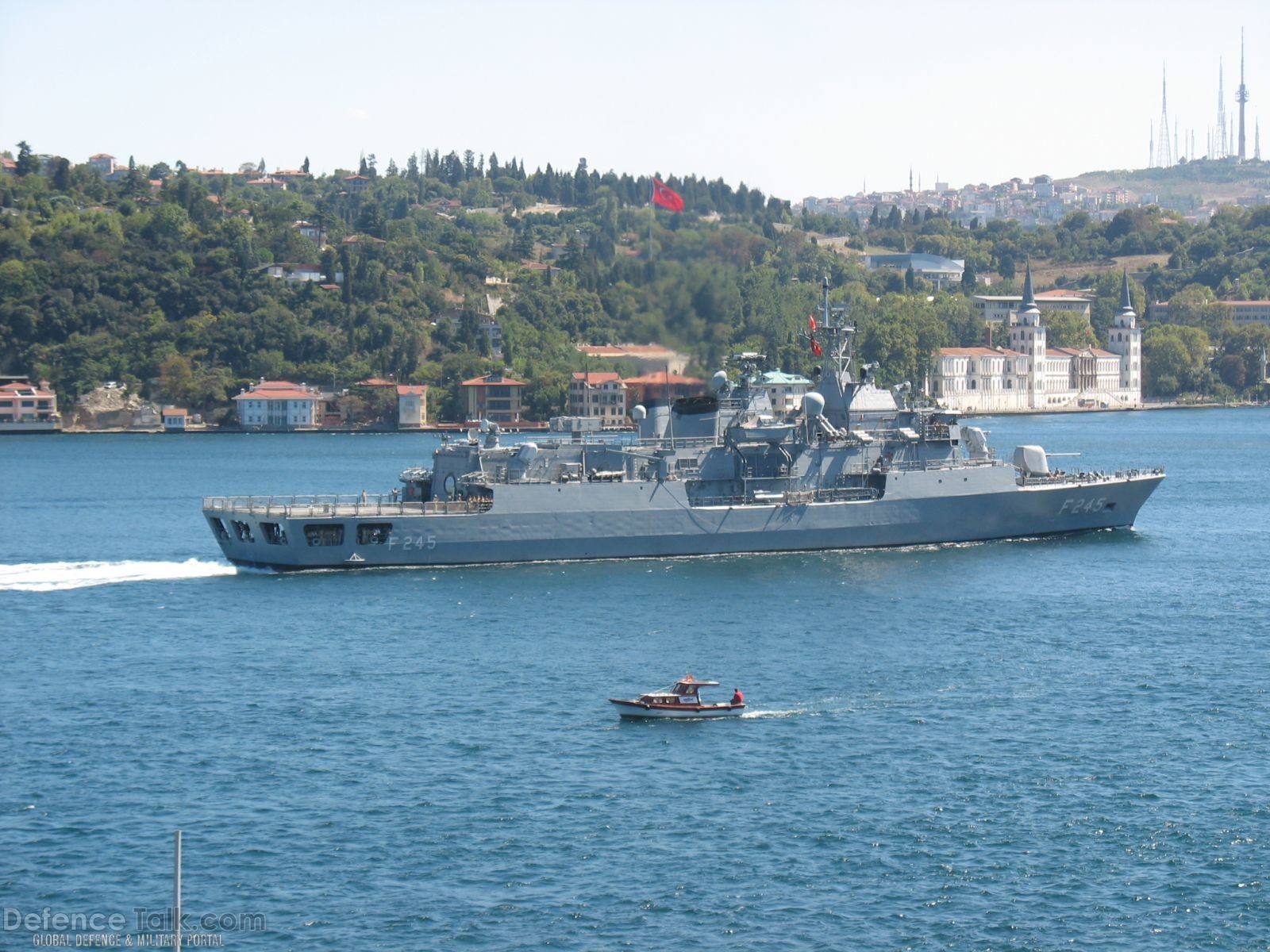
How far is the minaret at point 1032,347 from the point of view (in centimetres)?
16725

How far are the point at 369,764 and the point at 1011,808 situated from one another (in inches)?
423

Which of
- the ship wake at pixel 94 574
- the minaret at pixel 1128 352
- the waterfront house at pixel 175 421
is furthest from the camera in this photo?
the minaret at pixel 1128 352

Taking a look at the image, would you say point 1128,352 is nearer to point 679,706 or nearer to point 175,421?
point 175,421

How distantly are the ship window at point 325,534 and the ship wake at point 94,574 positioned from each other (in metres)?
2.57

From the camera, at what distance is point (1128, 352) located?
17800 centimetres

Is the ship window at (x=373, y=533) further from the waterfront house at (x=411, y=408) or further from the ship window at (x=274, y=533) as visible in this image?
the waterfront house at (x=411, y=408)

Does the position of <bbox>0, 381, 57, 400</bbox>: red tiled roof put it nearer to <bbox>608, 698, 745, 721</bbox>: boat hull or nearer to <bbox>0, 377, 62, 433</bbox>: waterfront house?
<bbox>0, 377, 62, 433</bbox>: waterfront house

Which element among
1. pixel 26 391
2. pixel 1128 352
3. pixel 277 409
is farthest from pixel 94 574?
Answer: pixel 1128 352

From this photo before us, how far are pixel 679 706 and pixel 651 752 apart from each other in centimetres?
209

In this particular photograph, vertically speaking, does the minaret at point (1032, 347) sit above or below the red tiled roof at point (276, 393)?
above

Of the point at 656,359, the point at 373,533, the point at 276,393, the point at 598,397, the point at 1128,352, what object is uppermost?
the point at 1128,352

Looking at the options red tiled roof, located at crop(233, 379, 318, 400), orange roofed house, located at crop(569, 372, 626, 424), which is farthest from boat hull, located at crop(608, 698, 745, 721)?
red tiled roof, located at crop(233, 379, 318, 400)

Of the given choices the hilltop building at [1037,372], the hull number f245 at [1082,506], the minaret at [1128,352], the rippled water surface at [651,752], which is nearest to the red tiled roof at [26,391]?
the hilltop building at [1037,372]

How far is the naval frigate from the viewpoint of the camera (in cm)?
4741
